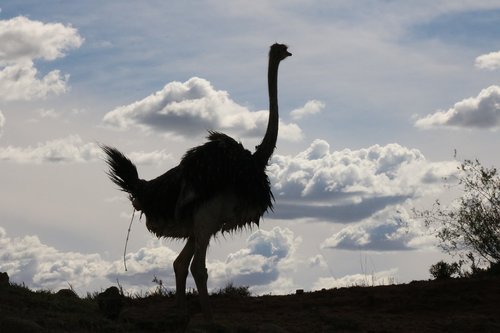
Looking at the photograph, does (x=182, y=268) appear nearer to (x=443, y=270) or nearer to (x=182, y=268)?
(x=182, y=268)

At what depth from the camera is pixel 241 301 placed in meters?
15.0

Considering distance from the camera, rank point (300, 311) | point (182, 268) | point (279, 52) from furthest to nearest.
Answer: point (279, 52)
point (300, 311)
point (182, 268)

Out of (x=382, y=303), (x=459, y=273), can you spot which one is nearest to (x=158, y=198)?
(x=382, y=303)

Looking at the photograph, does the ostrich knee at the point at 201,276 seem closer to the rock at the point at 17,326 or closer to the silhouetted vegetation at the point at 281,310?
the silhouetted vegetation at the point at 281,310

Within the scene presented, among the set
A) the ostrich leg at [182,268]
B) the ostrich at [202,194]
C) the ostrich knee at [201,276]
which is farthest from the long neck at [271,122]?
the ostrich knee at [201,276]

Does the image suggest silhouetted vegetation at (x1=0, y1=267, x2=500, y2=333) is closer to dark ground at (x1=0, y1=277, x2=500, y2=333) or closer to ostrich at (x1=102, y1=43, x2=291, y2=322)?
dark ground at (x1=0, y1=277, x2=500, y2=333)

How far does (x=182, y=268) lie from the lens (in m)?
13.1

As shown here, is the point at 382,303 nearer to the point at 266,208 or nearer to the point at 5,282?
the point at 266,208

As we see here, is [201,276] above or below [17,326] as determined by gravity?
above

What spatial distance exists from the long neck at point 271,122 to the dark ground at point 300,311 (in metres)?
2.40

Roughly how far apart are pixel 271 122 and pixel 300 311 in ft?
9.62

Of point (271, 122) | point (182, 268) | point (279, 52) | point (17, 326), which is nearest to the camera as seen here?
point (17, 326)

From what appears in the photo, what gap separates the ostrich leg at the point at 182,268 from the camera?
13102 millimetres

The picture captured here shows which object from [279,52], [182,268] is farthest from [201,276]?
[279,52]
